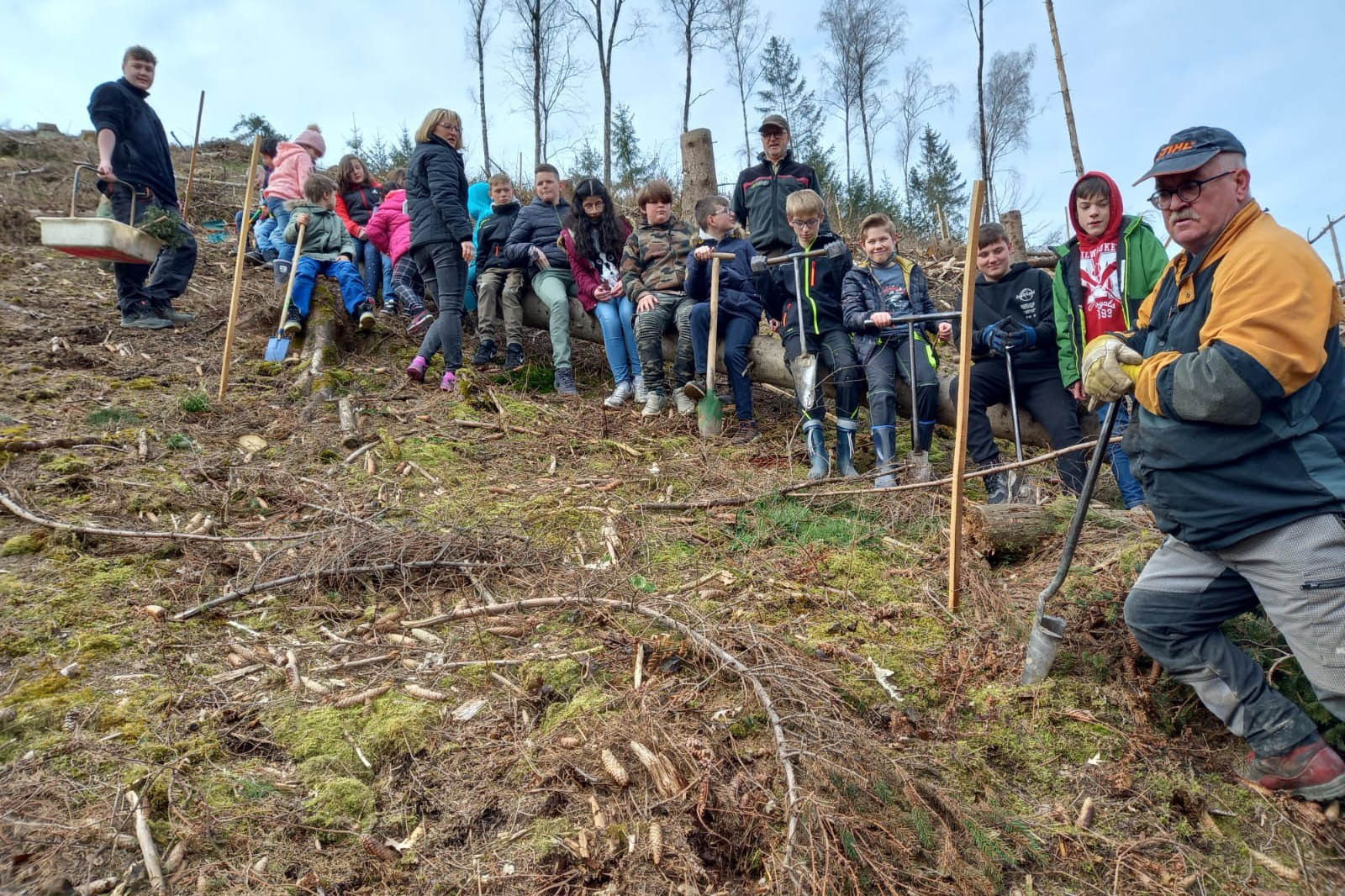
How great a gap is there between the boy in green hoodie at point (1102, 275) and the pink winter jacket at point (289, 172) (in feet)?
26.6

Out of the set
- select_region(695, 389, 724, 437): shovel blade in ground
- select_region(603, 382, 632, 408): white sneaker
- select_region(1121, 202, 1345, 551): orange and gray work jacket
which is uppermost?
select_region(603, 382, 632, 408): white sneaker

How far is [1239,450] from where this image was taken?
2404 mm

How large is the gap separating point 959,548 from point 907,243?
11.4 meters

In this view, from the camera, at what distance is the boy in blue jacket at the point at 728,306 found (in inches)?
251

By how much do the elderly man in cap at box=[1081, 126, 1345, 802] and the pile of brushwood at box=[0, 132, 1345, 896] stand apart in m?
0.35

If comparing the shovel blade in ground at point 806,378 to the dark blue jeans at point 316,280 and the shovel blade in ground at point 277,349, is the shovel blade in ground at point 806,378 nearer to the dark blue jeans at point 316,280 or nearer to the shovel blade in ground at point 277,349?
the dark blue jeans at point 316,280

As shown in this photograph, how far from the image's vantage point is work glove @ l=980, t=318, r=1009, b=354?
5195 mm

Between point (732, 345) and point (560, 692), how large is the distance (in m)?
3.94

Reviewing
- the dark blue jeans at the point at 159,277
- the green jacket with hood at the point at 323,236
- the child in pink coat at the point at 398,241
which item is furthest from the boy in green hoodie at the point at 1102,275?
the dark blue jeans at the point at 159,277

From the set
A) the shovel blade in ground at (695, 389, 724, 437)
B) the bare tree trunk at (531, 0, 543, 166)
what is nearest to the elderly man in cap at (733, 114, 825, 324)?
the shovel blade in ground at (695, 389, 724, 437)

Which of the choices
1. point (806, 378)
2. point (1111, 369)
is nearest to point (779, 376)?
point (806, 378)

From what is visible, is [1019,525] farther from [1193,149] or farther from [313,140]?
[313,140]

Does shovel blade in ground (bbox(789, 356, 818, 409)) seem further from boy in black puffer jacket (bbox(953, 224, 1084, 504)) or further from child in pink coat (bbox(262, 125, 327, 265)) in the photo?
child in pink coat (bbox(262, 125, 327, 265))

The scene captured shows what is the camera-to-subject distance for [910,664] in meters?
3.41
